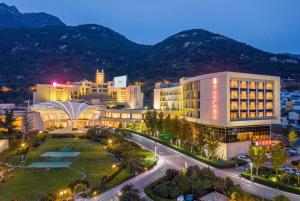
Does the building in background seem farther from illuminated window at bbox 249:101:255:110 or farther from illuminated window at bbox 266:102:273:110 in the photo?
illuminated window at bbox 249:101:255:110

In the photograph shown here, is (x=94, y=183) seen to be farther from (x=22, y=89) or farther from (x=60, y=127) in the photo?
(x=22, y=89)

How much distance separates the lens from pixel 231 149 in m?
60.1

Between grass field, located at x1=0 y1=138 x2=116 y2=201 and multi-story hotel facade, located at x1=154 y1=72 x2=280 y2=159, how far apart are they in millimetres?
27287

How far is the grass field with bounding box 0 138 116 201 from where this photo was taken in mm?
40188

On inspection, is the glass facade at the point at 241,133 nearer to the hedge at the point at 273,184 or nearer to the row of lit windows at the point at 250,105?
the row of lit windows at the point at 250,105

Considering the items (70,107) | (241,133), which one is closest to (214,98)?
(241,133)

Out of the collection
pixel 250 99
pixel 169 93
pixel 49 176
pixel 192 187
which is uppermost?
pixel 169 93

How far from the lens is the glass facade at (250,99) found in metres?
61.8

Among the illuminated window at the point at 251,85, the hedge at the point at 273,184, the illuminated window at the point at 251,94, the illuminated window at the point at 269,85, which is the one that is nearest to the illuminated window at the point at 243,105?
the illuminated window at the point at 251,94

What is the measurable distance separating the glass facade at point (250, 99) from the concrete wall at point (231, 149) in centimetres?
622

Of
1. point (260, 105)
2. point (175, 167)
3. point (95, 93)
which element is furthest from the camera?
point (95, 93)

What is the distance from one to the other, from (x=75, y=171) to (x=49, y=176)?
16.4ft

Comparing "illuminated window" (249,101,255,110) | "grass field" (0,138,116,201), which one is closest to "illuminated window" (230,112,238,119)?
"illuminated window" (249,101,255,110)

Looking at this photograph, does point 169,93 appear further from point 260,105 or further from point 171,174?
point 171,174
